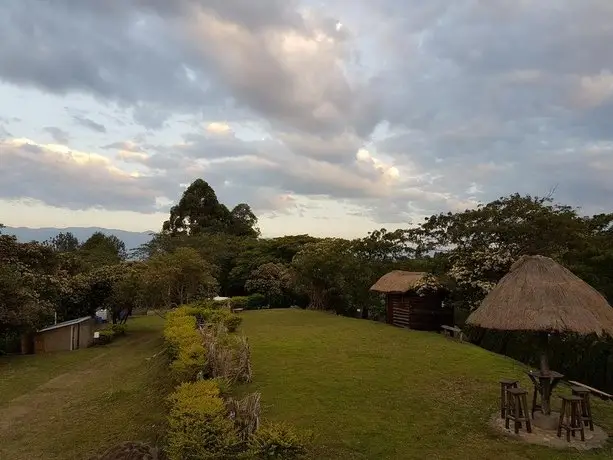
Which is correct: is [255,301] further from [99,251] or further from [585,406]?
[585,406]

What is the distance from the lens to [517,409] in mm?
8375

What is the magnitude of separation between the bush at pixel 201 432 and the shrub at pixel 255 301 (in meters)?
29.5

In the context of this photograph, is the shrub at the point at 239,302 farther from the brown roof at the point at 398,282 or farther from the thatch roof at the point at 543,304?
the thatch roof at the point at 543,304

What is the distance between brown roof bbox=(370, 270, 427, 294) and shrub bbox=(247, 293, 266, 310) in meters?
14.8

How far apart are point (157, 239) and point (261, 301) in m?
14.0

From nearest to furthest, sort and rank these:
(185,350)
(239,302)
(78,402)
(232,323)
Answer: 1. (185,350)
2. (78,402)
3. (232,323)
4. (239,302)

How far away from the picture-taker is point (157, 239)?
4531 cm

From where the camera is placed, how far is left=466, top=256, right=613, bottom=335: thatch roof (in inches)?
336

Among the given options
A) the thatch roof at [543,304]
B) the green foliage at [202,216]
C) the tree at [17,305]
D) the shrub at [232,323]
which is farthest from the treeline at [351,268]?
the green foliage at [202,216]

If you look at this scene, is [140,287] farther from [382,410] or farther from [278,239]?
[278,239]

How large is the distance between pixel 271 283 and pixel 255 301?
1.90 meters

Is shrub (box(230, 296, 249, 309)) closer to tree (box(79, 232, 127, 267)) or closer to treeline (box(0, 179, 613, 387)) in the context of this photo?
treeline (box(0, 179, 613, 387))

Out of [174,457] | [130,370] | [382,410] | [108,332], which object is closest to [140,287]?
[108,332]

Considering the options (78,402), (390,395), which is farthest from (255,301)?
(390,395)
